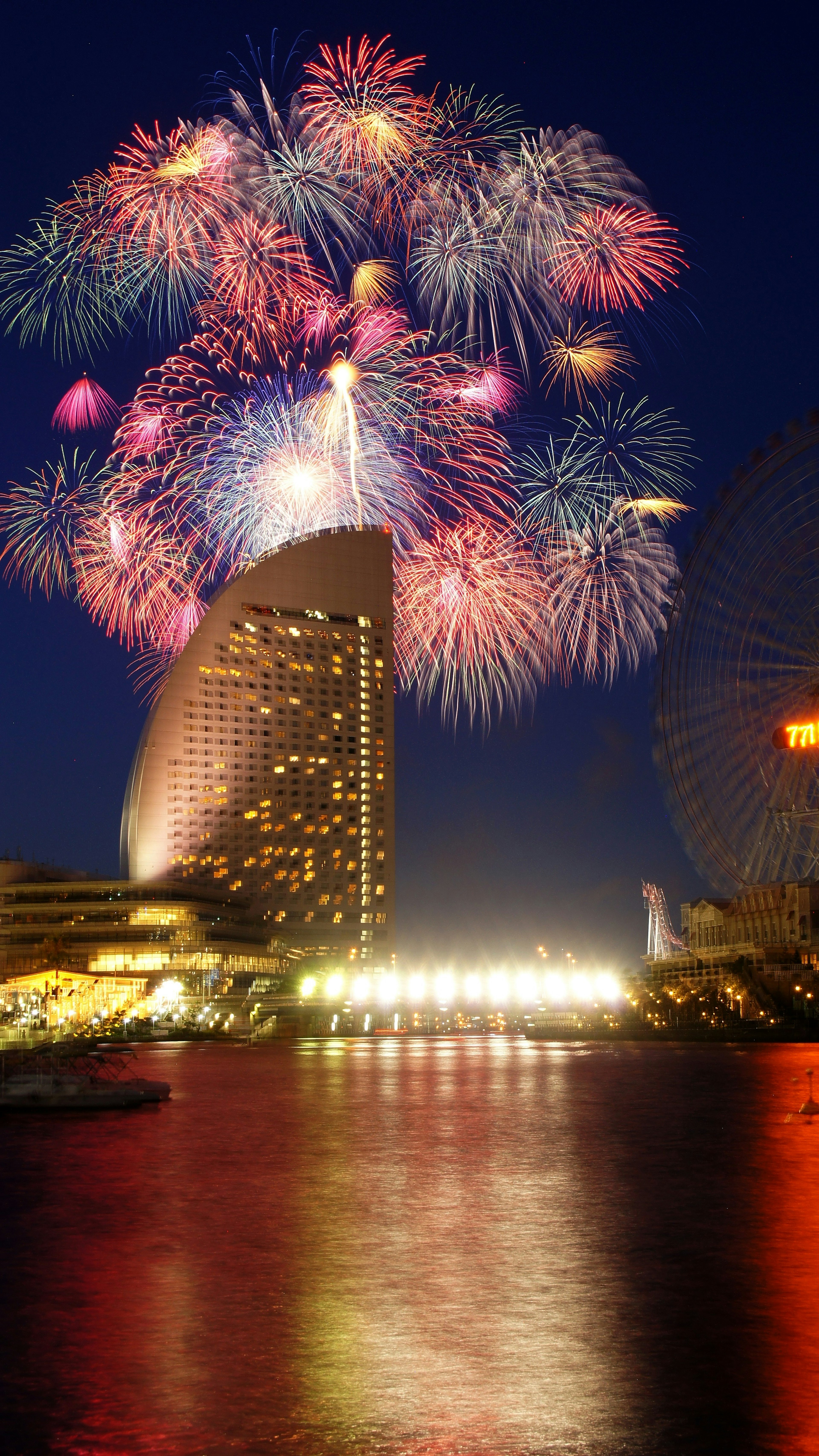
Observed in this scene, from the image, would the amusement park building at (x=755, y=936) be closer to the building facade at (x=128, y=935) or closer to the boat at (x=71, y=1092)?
the building facade at (x=128, y=935)

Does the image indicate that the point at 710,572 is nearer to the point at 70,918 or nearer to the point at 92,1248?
the point at 92,1248

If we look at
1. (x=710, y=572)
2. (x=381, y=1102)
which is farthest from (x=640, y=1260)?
(x=710, y=572)

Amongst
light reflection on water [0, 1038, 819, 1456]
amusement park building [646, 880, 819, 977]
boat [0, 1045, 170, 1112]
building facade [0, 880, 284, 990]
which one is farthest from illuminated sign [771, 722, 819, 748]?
building facade [0, 880, 284, 990]

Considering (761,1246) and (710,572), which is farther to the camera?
(710,572)

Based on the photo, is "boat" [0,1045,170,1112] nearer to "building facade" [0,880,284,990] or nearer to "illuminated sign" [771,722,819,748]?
"illuminated sign" [771,722,819,748]

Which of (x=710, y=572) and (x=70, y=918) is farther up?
(x=710, y=572)
